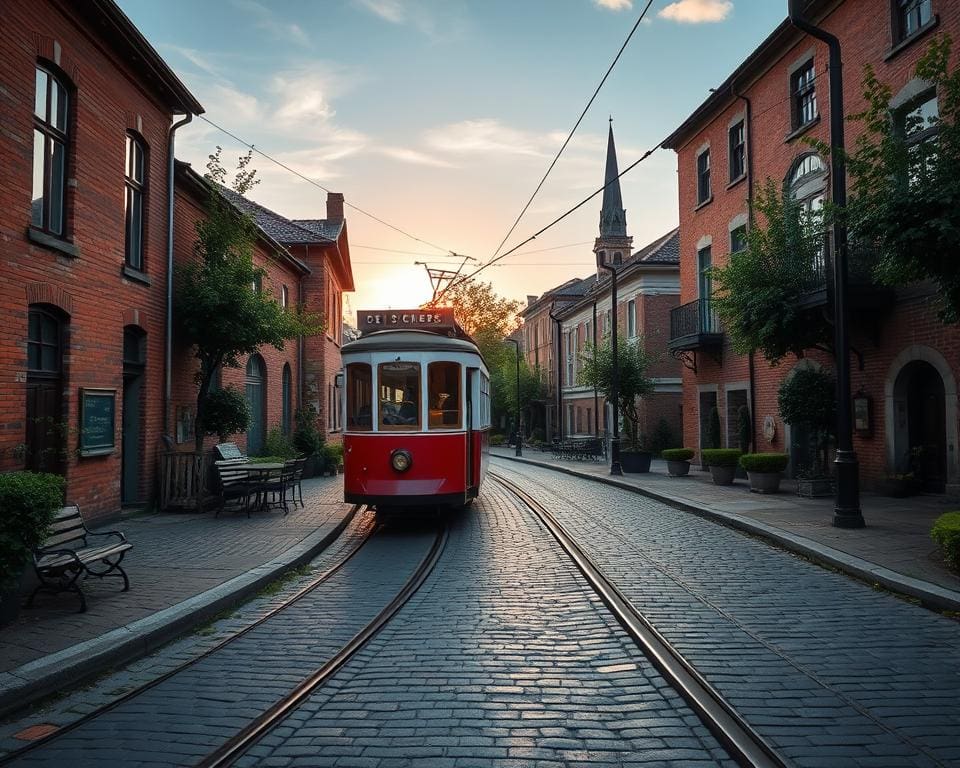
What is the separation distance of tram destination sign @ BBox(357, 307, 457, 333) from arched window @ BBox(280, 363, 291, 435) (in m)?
11.3

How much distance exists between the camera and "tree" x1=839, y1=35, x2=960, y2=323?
7.86 meters

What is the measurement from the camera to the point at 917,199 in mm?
7949

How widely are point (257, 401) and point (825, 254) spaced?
14.4 meters

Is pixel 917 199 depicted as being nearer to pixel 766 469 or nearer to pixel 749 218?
pixel 766 469

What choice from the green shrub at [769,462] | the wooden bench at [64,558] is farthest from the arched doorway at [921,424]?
the wooden bench at [64,558]

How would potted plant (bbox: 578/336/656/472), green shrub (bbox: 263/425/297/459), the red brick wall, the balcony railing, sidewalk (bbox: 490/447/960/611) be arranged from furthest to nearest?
potted plant (bbox: 578/336/656/472) < the balcony railing < green shrub (bbox: 263/425/297/459) < the red brick wall < sidewalk (bbox: 490/447/960/611)

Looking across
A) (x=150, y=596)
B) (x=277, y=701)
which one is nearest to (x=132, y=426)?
(x=150, y=596)

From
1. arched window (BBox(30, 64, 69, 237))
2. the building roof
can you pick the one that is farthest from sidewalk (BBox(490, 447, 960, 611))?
the building roof

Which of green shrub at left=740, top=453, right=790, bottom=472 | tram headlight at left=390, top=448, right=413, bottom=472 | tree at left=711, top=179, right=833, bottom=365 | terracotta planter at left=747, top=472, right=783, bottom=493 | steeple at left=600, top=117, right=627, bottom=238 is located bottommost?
terracotta planter at left=747, top=472, right=783, bottom=493

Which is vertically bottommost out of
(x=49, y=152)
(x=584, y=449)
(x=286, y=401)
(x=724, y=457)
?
(x=584, y=449)

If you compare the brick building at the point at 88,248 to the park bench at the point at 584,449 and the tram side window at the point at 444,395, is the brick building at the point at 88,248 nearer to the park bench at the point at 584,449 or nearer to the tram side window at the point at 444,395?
the tram side window at the point at 444,395

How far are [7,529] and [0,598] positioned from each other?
0.55 meters

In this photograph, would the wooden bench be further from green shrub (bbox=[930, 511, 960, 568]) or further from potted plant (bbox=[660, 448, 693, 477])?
potted plant (bbox=[660, 448, 693, 477])

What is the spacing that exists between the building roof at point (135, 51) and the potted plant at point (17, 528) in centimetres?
771
